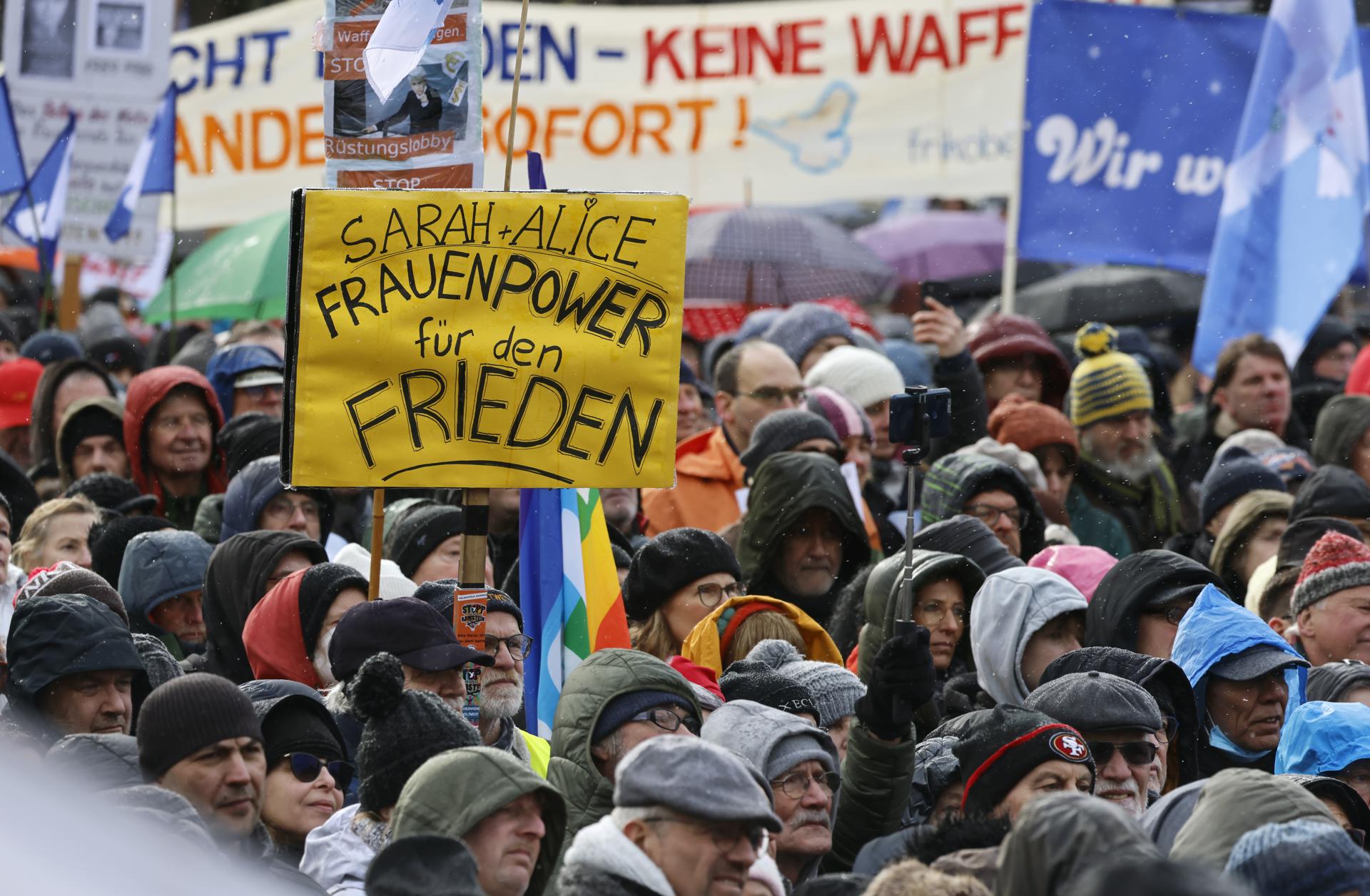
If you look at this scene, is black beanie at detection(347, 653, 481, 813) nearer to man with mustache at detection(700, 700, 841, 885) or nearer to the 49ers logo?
man with mustache at detection(700, 700, 841, 885)

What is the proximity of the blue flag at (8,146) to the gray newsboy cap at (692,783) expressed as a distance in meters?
7.47

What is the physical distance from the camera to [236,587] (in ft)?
19.4

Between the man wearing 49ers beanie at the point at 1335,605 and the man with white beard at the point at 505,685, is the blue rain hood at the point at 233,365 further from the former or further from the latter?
the man wearing 49ers beanie at the point at 1335,605

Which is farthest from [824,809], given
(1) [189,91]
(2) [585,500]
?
(1) [189,91]

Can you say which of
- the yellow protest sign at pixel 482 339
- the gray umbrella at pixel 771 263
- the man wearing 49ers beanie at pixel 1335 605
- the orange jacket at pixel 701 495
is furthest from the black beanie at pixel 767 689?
the gray umbrella at pixel 771 263

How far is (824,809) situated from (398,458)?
1351 mm

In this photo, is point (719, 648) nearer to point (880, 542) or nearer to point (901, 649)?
point (901, 649)

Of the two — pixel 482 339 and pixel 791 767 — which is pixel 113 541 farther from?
pixel 791 767

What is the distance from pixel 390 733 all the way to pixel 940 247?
46.1 feet

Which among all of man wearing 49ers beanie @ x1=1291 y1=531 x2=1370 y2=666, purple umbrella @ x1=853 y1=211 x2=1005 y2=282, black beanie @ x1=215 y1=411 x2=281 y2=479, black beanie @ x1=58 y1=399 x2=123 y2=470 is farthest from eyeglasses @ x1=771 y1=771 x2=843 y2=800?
purple umbrella @ x1=853 y1=211 x2=1005 y2=282

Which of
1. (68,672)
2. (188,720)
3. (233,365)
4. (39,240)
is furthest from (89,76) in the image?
(188,720)

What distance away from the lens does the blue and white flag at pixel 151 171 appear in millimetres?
10672

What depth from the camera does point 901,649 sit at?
4391 mm

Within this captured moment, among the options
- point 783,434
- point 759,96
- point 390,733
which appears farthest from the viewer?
point 759,96
